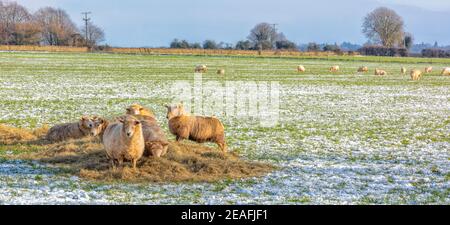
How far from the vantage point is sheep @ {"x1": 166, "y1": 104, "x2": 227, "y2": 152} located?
12977 mm

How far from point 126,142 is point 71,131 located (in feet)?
12.7

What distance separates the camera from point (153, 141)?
36.6 ft

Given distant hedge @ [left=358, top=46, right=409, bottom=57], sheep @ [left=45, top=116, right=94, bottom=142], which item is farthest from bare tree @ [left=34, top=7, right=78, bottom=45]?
sheep @ [left=45, top=116, right=94, bottom=142]

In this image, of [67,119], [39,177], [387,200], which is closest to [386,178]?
[387,200]

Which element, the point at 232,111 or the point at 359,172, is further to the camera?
the point at 232,111

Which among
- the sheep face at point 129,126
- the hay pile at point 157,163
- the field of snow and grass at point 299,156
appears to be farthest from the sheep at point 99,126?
the sheep face at point 129,126

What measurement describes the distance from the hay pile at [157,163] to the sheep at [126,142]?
19 cm

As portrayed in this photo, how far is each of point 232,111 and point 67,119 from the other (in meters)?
6.26

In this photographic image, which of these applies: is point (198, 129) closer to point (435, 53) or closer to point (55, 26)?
point (435, 53)

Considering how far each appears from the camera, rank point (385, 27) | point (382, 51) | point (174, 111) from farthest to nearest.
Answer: point (385, 27)
point (382, 51)
point (174, 111)

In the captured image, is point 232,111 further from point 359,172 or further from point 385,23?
point 385,23

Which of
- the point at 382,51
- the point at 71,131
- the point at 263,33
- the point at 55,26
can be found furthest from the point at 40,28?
the point at 71,131

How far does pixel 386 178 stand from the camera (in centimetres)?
1052

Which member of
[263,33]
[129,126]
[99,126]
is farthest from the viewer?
[263,33]
